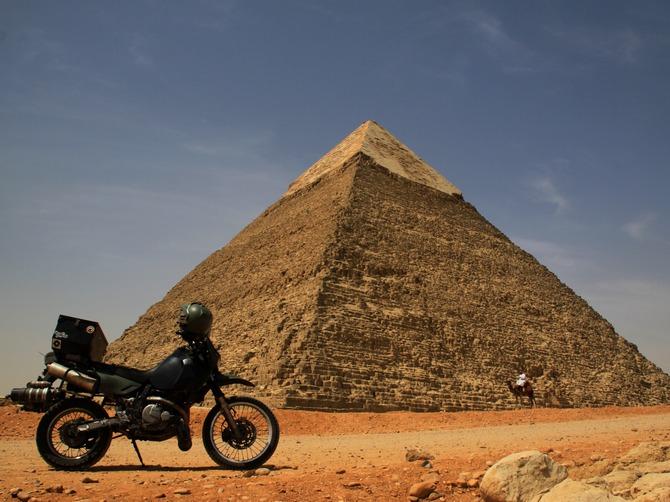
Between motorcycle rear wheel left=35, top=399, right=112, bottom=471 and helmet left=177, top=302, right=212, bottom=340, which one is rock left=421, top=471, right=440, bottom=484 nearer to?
helmet left=177, top=302, right=212, bottom=340

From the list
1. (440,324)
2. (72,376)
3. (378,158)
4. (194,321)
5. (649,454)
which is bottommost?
(649,454)

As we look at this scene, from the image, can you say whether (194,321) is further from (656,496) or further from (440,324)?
(440,324)

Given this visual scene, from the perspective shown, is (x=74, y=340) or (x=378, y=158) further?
(x=378, y=158)

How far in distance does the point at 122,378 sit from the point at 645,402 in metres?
28.1

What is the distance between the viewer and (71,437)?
18.0 feet

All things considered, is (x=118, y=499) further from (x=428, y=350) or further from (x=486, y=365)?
(x=486, y=365)

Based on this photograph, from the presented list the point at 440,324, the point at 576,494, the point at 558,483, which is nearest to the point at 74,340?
the point at 558,483

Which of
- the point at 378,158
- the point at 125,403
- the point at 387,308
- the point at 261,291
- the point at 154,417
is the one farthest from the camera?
the point at 378,158

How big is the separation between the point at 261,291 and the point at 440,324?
306 inches

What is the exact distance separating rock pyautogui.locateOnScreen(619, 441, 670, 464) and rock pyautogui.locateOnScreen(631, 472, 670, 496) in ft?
2.20

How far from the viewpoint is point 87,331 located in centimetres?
570

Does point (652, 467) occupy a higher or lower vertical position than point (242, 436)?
higher

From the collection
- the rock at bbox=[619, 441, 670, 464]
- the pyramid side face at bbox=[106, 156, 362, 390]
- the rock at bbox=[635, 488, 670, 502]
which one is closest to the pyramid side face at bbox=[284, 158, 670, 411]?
the pyramid side face at bbox=[106, 156, 362, 390]

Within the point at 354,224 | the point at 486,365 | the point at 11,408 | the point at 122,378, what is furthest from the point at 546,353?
the point at 122,378
